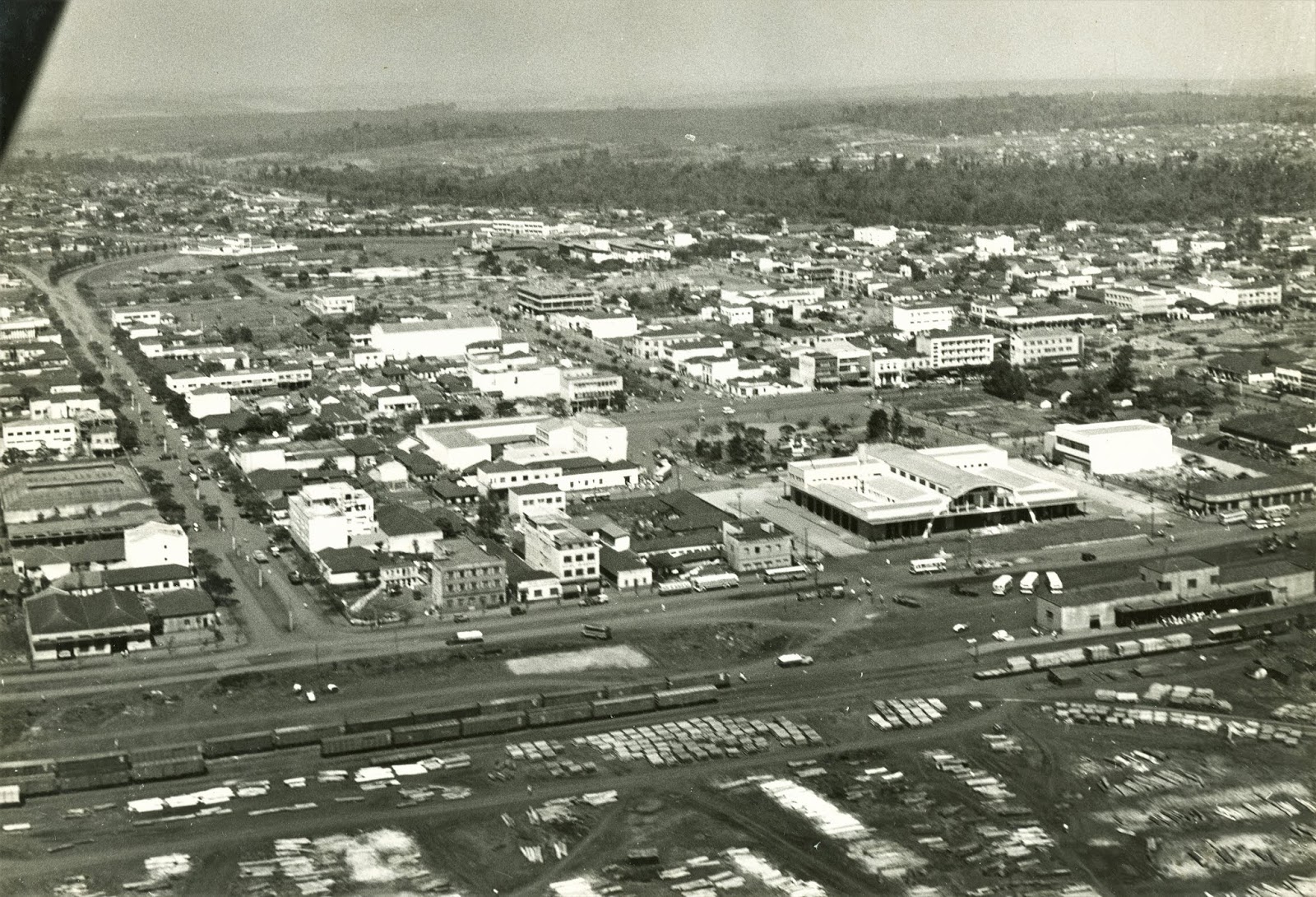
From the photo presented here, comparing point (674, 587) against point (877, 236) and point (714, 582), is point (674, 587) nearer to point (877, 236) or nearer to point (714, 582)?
point (714, 582)

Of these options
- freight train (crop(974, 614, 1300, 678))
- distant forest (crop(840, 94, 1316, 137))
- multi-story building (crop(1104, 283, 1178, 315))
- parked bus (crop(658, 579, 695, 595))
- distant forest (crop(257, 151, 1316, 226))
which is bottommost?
freight train (crop(974, 614, 1300, 678))

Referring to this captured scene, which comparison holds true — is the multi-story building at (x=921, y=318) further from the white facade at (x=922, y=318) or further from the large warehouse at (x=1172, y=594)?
the large warehouse at (x=1172, y=594)

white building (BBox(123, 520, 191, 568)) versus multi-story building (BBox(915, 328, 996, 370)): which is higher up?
white building (BBox(123, 520, 191, 568))

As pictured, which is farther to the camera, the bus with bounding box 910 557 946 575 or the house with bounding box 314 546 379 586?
the bus with bounding box 910 557 946 575

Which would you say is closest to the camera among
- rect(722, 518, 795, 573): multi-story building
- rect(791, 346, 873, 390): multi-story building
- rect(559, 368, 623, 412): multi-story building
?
rect(722, 518, 795, 573): multi-story building

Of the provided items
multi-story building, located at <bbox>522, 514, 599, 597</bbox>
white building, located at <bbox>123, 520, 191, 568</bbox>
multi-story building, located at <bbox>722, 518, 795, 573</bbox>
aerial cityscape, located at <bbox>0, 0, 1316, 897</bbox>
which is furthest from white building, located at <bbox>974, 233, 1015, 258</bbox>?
white building, located at <bbox>123, 520, 191, 568</bbox>

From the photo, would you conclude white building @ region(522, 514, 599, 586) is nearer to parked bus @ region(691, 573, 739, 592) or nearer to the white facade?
parked bus @ region(691, 573, 739, 592)

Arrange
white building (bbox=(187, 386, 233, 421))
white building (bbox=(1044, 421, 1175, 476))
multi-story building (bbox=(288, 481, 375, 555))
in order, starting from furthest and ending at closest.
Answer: white building (bbox=(187, 386, 233, 421))
white building (bbox=(1044, 421, 1175, 476))
multi-story building (bbox=(288, 481, 375, 555))
